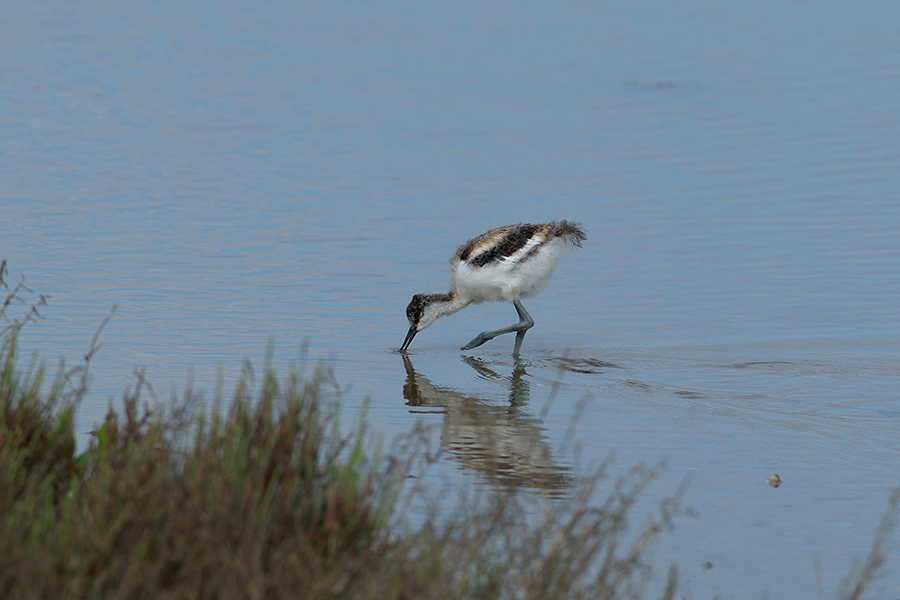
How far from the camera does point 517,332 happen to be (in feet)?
35.9

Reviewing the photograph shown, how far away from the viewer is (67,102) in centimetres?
2206

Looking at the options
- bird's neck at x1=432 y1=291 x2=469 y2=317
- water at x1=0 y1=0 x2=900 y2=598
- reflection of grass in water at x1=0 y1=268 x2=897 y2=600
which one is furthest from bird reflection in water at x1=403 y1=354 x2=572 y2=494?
reflection of grass in water at x1=0 y1=268 x2=897 y2=600

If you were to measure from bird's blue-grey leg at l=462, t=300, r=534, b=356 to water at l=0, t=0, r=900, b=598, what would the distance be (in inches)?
6.4

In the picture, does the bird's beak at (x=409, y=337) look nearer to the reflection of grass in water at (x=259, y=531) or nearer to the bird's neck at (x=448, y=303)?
the bird's neck at (x=448, y=303)

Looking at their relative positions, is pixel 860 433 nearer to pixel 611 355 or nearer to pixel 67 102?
pixel 611 355

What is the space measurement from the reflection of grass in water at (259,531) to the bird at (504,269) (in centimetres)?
591

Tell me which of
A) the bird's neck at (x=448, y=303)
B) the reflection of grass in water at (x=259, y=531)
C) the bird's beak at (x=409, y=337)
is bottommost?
the reflection of grass in water at (x=259, y=531)

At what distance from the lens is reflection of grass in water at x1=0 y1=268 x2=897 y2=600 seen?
3.87 m

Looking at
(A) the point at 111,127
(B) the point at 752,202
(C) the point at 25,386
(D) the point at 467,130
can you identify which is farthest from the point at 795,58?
(C) the point at 25,386

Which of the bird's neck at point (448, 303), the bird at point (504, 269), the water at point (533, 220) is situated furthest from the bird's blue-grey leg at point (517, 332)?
the bird's neck at point (448, 303)

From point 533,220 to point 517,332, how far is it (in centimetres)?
397

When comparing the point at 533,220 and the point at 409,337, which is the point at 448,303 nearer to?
the point at 409,337

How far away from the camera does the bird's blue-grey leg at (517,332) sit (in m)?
10.8

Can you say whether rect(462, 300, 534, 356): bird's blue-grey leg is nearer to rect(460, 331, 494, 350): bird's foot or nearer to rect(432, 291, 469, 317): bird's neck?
rect(460, 331, 494, 350): bird's foot
